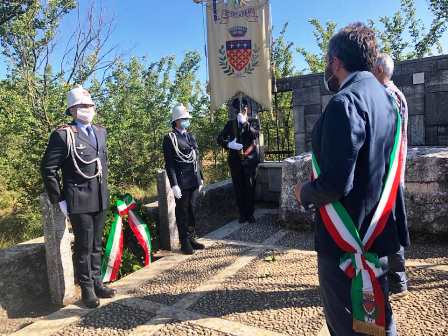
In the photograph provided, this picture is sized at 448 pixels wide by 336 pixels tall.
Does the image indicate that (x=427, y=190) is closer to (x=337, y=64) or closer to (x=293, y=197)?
(x=293, y=197)

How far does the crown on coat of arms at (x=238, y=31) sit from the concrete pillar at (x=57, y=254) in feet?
14.3

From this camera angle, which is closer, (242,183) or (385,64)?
(385,64)

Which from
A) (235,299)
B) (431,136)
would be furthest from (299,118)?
(235,299)

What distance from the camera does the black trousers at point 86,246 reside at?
10.8ft

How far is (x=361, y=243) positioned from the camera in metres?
1.68

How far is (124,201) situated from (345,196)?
10.1 ft

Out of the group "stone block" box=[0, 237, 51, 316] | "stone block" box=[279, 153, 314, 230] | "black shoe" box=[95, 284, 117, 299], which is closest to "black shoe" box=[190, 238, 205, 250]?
"stone block" box=[279, 153, 314, 230]

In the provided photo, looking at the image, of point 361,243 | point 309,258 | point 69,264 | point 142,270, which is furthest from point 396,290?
point 69,264

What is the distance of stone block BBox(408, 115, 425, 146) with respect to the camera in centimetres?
573

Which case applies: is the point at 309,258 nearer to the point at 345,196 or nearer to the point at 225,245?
the point at 225,245

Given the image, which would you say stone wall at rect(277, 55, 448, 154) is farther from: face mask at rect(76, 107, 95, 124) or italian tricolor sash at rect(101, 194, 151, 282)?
face mask at rect(76, 107, 95, 124)

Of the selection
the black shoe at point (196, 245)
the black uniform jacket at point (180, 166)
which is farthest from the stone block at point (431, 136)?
the black shoe at point (196, 245)

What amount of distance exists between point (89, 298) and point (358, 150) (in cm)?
265

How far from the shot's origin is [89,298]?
3252 millimetres
